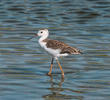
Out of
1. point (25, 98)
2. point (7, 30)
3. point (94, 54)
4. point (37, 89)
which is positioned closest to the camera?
point (25, 98)

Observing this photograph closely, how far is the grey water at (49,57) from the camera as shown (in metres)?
11.1

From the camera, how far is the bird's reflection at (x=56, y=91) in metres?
10.5

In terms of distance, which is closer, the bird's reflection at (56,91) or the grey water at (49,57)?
the bird's reflection at (56,91)

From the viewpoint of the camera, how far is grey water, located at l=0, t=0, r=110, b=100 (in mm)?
11109

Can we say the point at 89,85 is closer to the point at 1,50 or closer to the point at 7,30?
the point at 1,50

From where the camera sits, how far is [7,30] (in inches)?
804

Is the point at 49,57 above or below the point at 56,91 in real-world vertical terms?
below

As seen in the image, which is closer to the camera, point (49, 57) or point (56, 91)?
point (56, 91)

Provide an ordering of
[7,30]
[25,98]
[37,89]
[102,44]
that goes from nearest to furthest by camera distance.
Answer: [25,98]
[37,89]
[102,44]
[7,30]

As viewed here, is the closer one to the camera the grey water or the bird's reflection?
the bird's reflection

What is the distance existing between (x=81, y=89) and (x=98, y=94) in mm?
649

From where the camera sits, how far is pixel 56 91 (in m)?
11.1

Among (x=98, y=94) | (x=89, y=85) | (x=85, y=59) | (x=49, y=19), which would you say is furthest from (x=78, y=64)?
(x=49, y=19)

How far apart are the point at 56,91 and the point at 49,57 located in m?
4.24
